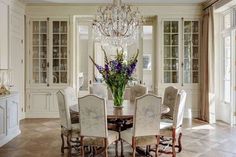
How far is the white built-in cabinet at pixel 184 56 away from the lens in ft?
27.5

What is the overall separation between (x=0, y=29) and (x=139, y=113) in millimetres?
3970

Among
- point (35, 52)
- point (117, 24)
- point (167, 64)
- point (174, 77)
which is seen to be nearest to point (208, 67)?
point (174, 77)

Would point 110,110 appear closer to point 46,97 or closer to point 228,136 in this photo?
point 228,136

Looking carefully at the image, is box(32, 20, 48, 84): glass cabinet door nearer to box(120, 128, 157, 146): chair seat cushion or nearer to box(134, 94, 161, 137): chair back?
box(120, 128, 157, 146): chair seat cushion

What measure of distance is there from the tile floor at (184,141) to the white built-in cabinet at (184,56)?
111 centimetres

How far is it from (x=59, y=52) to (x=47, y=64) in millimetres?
459

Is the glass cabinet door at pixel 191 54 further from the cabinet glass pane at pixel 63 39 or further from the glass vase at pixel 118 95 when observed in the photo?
the glass vase at pixel 118 95

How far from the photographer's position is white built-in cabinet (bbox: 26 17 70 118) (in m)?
8.37

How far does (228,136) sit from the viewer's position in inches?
239

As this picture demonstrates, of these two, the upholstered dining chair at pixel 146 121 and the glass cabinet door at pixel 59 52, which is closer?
the upholstered dining chair at pixel 146 121

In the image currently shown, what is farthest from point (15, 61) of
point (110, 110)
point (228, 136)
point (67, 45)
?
point (228, 136)

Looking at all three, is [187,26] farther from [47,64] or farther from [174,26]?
[47,64]

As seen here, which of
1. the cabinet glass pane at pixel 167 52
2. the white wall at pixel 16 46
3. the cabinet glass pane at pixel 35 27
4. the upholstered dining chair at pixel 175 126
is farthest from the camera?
the cabinet glass pane at pixel 167 52

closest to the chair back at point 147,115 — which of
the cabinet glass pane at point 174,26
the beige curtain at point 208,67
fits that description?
the beige curtain at point 208,67
